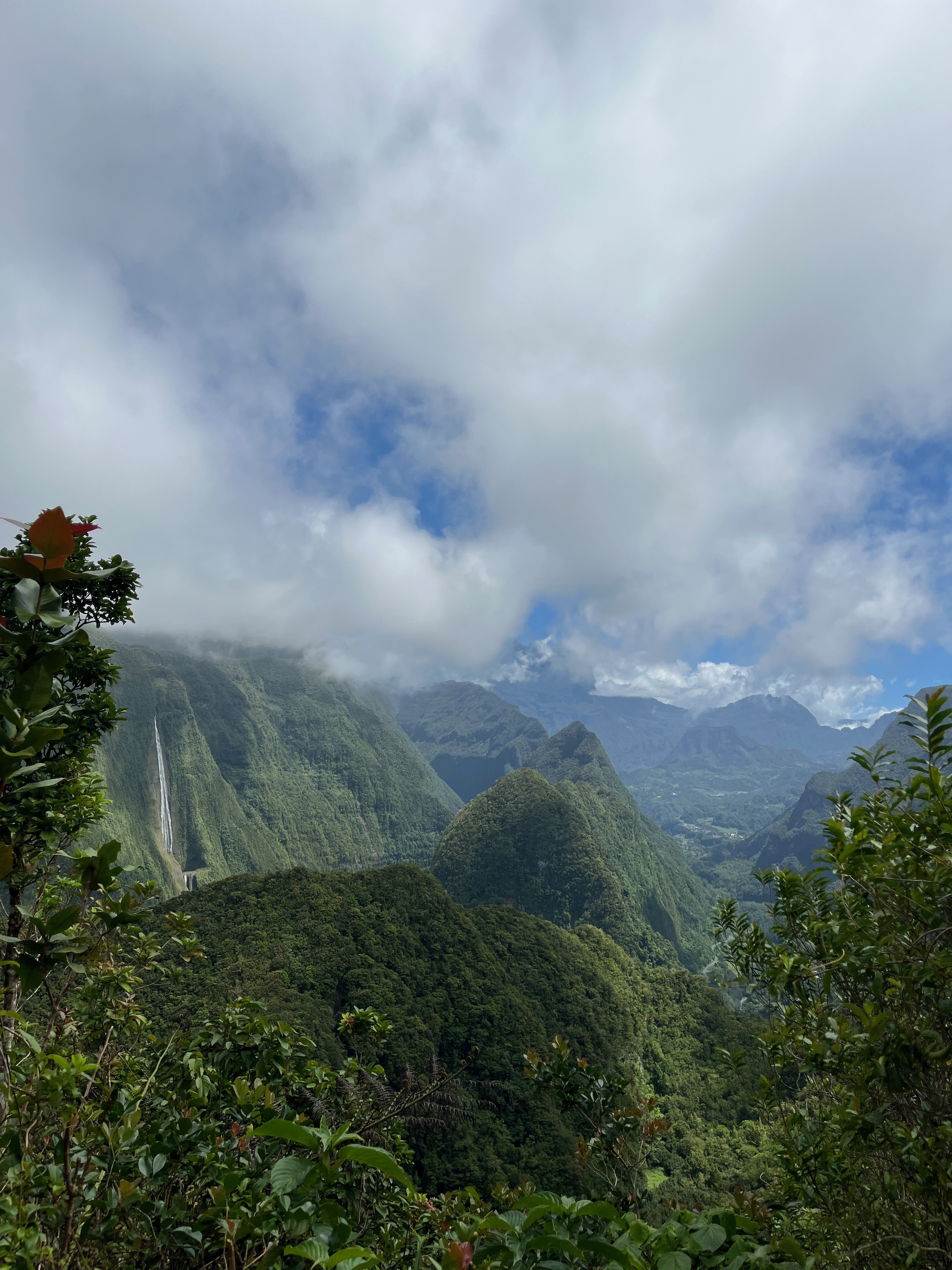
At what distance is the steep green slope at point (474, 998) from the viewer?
1673 inches

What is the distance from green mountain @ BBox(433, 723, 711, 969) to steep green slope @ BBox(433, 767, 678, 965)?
0.62 feet

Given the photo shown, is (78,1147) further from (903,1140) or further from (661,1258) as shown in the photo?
(903,1140)

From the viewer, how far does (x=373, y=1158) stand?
1.29m

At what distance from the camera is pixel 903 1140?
2521mm

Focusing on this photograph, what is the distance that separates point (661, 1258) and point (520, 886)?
467 feet

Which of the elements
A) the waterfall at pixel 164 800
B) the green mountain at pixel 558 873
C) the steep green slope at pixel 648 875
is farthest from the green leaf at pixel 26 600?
the waterfall at pixel 164 800

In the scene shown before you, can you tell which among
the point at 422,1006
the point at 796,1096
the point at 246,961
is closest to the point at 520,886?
the point at 422,1006

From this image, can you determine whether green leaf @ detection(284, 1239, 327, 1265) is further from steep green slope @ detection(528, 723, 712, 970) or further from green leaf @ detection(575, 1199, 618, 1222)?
steep green slope @ detection(528, 723, 712, 970)

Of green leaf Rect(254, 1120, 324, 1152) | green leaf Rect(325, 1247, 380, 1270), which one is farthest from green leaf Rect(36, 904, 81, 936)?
green leaf Rect(325, 1247, 380, 1270)

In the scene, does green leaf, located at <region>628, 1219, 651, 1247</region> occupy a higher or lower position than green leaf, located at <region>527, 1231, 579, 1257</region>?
lower

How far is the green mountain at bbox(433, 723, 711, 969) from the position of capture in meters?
121

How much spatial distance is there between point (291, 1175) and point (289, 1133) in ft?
1.05

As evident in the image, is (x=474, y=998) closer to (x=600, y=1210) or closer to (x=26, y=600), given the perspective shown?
(x=600, y=1210)

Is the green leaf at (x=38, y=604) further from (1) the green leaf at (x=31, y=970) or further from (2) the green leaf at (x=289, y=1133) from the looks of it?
(2) the green leaf at (x=289, y=1133)
